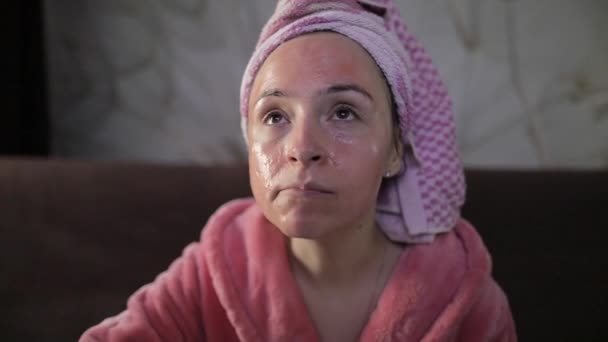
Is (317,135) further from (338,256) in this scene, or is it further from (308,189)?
(338,256)

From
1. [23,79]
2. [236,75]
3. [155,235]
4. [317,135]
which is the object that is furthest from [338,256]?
[23,79]

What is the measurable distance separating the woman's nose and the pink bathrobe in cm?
21

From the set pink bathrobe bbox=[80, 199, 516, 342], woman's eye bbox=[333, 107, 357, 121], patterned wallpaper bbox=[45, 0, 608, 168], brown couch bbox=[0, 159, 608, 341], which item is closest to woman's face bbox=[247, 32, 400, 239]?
woman's eye bbox=[333, 107, 357, 121]

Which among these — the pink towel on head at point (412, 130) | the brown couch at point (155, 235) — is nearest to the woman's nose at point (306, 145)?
the pink towel on head at point (412, 130)

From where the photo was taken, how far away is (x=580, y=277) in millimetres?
916

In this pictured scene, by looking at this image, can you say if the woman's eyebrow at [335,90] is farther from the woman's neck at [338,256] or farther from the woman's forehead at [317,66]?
the woman's neck at [338,256]

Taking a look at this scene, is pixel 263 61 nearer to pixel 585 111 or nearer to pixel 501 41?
pixel 501 41

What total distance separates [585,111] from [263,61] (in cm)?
93

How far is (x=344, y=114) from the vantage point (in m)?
0.60

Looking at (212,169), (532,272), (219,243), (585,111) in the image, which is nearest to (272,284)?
(219,243)

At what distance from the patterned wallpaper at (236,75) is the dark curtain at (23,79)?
0.08 meters

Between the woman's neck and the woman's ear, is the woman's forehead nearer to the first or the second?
the woman's ear

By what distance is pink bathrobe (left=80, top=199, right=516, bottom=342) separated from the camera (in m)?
0.65

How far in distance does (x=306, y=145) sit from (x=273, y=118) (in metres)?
0.09
